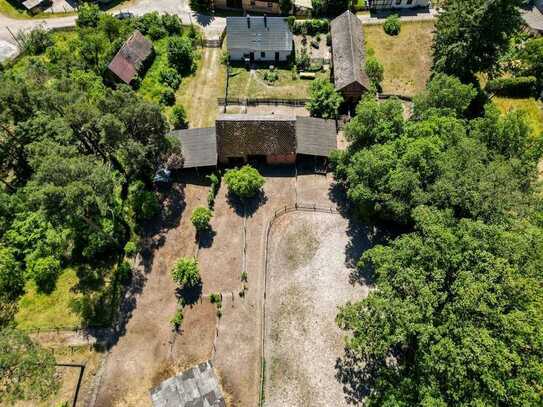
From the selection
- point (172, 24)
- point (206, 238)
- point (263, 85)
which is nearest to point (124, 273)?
point (206, 238)

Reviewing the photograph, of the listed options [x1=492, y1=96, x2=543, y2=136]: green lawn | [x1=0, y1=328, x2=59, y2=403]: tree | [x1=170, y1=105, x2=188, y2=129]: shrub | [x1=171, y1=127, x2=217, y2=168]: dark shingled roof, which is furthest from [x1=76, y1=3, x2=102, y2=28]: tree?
[x1=492, y1=96, x2=543, y2=136]: green lawn

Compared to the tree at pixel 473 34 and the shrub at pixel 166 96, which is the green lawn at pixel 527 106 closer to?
the tree at pixel 473 34

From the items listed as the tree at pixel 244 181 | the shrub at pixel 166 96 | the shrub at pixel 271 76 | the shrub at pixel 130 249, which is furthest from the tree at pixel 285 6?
the shrub at pixel 130 249

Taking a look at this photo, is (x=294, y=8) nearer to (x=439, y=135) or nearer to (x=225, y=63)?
(x=225, y=63)

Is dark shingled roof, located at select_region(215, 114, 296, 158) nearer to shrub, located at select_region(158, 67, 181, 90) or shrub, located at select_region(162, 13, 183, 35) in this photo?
shrub, located at select_region(158, 67, 181, 90)

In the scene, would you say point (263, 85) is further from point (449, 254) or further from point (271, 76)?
point (449, 254)

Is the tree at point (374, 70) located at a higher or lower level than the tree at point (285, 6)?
lower
